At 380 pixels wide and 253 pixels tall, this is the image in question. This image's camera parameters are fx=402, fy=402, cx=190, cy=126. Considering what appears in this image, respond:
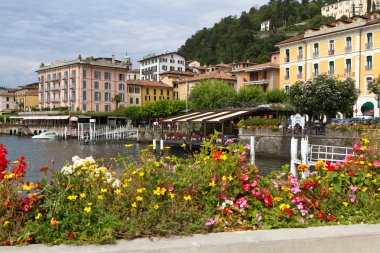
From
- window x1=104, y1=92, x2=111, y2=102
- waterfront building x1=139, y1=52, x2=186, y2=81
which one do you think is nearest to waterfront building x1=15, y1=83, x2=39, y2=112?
waterfront building x1=139, y1=52, x2=186, y2=81

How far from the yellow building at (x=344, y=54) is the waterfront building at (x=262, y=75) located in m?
5.70

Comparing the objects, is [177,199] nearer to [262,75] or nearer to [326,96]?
[326,96]

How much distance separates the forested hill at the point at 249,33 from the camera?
5108 inches

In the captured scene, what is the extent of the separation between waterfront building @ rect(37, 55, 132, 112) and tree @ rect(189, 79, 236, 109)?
116 ft

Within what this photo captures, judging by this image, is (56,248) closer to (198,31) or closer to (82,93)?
(82,93)

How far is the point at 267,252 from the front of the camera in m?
3.20

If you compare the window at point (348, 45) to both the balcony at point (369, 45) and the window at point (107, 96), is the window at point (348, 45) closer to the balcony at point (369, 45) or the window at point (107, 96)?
the balcony at point (369, 45)

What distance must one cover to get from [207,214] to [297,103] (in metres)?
40.8

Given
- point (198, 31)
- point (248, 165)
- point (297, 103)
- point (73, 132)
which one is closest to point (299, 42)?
point (297, 103)

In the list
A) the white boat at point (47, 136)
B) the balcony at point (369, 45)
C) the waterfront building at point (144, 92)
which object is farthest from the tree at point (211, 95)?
the waterfront building at point (144, 92)

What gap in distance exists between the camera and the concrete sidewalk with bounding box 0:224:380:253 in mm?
3090

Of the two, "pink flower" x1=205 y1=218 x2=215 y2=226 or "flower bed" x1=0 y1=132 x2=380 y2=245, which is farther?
"pink flower" x1=205 y1=218 x2=215 y2=226

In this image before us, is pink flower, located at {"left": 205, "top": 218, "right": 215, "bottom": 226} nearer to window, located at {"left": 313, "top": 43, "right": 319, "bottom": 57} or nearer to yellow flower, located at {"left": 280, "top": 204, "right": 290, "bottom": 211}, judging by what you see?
yellow flower, located at {"left": 280, "top": 204, "right": 290, "bottom": 211}

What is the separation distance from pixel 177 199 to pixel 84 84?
8906 cm
